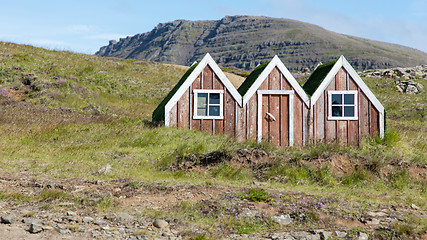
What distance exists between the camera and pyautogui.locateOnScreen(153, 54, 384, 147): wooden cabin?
1639 cm

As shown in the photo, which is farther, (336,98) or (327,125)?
(336,98)

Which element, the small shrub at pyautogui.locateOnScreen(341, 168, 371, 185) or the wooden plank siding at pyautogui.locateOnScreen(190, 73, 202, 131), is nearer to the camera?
the small shrub at pyautogui.locateOnScreen(341, 168, 371, 185)

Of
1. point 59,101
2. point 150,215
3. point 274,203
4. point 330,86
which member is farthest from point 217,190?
point 59,101

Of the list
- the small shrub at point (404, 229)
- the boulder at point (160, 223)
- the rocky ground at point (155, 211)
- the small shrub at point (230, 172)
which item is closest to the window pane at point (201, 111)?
the small shrub at point (230, 172)

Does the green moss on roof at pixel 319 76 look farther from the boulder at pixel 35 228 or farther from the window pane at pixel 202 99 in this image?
the boulder at pixel 35 228

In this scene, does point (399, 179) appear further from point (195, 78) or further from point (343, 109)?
point (195, 78)

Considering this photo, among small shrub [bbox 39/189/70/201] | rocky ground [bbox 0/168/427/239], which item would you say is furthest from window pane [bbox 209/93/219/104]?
small shrub [bbox 39/189/70/201]

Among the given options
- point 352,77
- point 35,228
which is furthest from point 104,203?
point 352,77

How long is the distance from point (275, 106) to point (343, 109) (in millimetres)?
3243

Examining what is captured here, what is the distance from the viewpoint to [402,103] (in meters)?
37.7

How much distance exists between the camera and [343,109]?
55.1ft

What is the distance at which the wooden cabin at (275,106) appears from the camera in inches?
645

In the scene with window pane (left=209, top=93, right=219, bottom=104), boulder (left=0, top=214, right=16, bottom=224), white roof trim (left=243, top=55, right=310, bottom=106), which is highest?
white roof trim (left=243, top=55, right=310, bottom=106)

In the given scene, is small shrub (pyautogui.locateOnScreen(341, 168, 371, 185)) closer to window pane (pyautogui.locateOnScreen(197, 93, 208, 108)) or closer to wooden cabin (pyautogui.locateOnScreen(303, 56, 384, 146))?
wooden cabin (pyautogui.locateOnScreen(303, 56, 384, 146))
